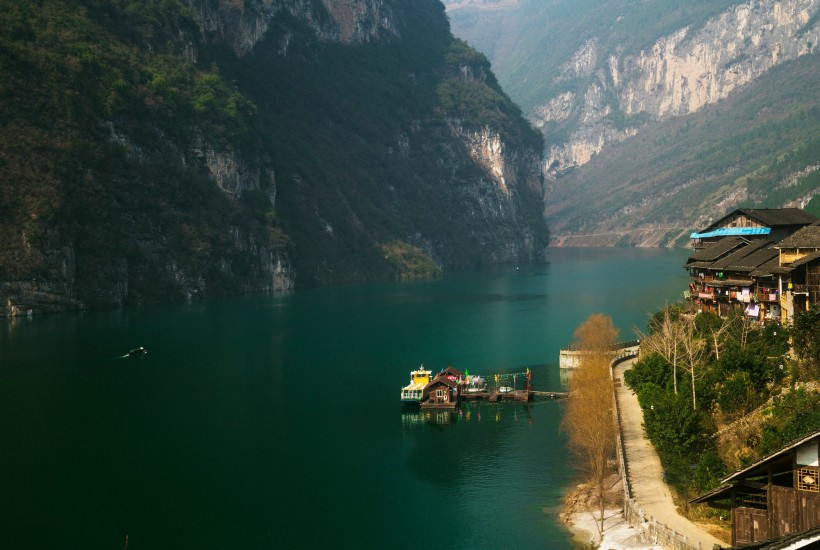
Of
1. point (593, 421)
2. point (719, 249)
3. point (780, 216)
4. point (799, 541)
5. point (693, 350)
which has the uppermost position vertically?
point (780, 216)

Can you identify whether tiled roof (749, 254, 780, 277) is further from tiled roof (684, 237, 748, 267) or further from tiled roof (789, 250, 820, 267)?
tiled roof (684, 237, 748, 267)

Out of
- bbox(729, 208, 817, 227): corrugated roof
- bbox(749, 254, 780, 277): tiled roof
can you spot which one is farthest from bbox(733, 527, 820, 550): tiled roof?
bbox(729, 208, 817, 227): corrugated roof

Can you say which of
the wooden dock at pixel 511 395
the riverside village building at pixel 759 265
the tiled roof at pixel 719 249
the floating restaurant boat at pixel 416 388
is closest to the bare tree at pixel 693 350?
the riverside village building at pixel 759 265

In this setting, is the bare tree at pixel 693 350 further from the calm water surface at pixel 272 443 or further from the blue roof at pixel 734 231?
the blue roof at pixel 734 231

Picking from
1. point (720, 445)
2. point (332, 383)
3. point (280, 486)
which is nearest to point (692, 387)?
point (720, 445)

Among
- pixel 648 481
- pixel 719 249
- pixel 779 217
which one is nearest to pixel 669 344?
pixel 648 481

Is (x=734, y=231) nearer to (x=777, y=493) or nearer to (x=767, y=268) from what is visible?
(x=767, y=268)
